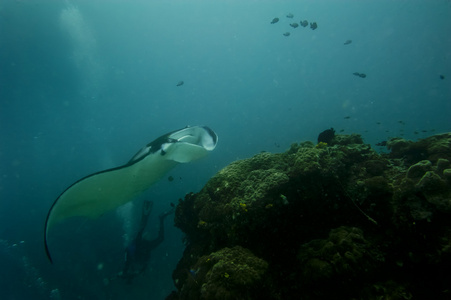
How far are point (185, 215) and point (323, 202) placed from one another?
3.53m

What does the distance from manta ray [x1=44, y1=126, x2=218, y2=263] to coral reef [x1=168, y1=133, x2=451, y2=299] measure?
1493 mm

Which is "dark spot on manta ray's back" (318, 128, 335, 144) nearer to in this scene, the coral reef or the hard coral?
the coral reef

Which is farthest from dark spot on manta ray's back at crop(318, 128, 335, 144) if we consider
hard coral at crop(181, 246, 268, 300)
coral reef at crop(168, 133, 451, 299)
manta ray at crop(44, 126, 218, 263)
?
hard coral at crop(181, 246, 268, 300)

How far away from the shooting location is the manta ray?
538 centimetres

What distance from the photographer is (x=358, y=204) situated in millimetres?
3213

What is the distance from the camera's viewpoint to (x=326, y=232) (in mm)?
3113

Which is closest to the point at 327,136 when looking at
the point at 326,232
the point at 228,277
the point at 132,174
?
the point at 326,232

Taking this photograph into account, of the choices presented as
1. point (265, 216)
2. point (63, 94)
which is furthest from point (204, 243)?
point (63, 94)

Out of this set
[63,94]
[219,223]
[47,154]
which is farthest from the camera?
[47,154]

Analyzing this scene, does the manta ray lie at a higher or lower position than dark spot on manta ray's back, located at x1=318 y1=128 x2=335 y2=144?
higher

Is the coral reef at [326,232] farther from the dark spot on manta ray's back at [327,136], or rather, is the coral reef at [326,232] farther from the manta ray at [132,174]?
the manta ray at [132,174]

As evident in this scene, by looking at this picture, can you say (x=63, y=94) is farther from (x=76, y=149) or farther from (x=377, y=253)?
(x=377, y=253)

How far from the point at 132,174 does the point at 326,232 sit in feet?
17.6

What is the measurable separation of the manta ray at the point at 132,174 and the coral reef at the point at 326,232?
1.49 meters
